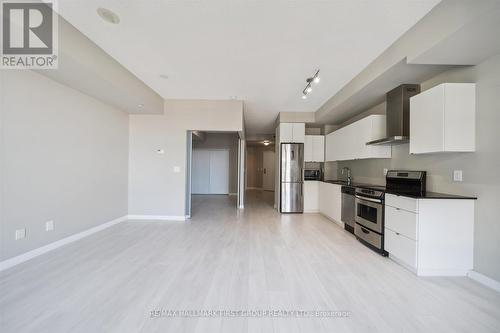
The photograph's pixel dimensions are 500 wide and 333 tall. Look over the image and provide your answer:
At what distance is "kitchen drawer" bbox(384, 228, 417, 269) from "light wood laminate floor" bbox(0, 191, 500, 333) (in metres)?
0.13

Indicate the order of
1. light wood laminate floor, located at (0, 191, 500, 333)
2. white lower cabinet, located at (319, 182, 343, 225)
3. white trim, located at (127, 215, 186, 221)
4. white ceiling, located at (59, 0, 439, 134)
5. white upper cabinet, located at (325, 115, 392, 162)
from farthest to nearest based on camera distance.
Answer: white trim, located at (127, 215, 186, 221), white lower cabinet, located at (319, 182, 343, 225), white upper cabinet, located at (325, 115, 392, 162), white ceiling, located at (59, 0, 439, 134), light wood laminate floor, located at (0, 191, 500, 333)

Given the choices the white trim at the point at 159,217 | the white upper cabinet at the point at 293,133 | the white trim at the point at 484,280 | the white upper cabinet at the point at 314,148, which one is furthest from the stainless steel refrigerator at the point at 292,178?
the white trim at the point at 484,280

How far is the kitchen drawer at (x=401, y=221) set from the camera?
237 cm

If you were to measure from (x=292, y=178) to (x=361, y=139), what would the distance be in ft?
6.67

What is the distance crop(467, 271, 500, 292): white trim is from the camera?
2054 millimetres

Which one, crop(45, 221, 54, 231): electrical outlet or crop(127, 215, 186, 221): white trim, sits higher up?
crop(45, 221, 54, 231): electrical outlet

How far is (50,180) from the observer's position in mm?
2834

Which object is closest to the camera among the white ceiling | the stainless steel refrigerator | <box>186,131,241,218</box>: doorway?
the white ceiling

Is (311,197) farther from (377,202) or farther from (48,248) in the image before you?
(48,248)

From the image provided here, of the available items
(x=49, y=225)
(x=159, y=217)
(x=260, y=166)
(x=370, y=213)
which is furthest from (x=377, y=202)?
(x=260, y=166)

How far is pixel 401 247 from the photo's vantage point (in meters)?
2.53

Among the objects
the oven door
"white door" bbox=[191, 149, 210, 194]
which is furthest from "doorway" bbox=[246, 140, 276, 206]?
the oven door

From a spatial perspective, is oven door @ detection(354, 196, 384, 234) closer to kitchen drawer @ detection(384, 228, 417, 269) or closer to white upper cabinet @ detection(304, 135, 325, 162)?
kitchen drawer @ detection(384, 228, 417, 269)

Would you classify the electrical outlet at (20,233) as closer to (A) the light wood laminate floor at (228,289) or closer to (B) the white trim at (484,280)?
(A) the light wood laminate floor at (228,289)
